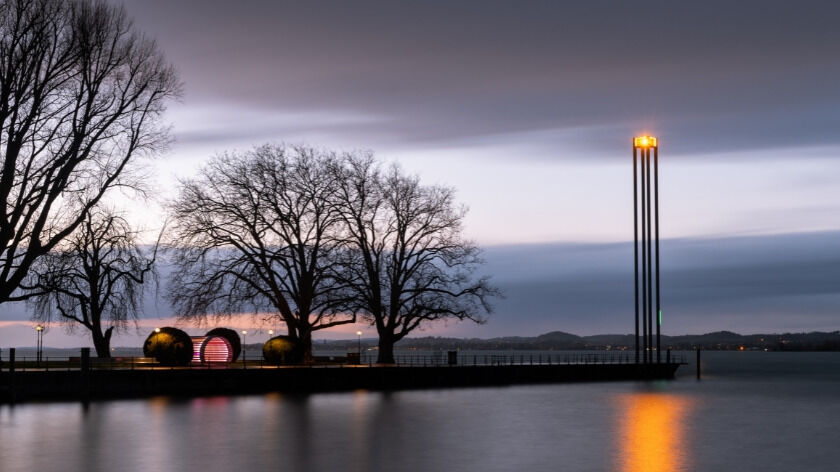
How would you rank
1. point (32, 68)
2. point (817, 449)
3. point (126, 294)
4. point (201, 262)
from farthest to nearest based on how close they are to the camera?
point (201, 262) < point (126, 294) < point (32, 68) < point (817, 449)

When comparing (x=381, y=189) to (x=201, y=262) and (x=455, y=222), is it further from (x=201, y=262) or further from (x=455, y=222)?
(x=201, y=262)

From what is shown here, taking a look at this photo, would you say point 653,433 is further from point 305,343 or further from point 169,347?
point 305,343

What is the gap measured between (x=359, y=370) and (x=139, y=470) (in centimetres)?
4341

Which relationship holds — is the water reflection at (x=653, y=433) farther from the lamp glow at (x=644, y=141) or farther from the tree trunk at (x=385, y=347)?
the lamp glow at (x=644, y=141)

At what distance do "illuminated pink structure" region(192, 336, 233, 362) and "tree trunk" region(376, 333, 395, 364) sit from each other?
12.3 metres

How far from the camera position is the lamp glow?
82438 mm

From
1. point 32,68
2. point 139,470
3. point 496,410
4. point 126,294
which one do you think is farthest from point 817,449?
point 126,294

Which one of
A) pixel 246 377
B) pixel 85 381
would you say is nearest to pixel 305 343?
pixel 246 377

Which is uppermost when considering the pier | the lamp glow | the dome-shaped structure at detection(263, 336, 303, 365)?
the lamp glow

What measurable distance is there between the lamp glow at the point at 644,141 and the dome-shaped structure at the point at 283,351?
3048 centimetres

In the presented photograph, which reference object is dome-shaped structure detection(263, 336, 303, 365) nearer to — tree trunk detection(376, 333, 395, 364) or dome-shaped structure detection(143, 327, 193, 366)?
dome-shaped structure detection(143, 327, 193, 366)

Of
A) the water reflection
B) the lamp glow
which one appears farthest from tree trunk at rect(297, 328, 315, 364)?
the lamp glow

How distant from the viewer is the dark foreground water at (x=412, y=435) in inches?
1389

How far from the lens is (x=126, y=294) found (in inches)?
2648
